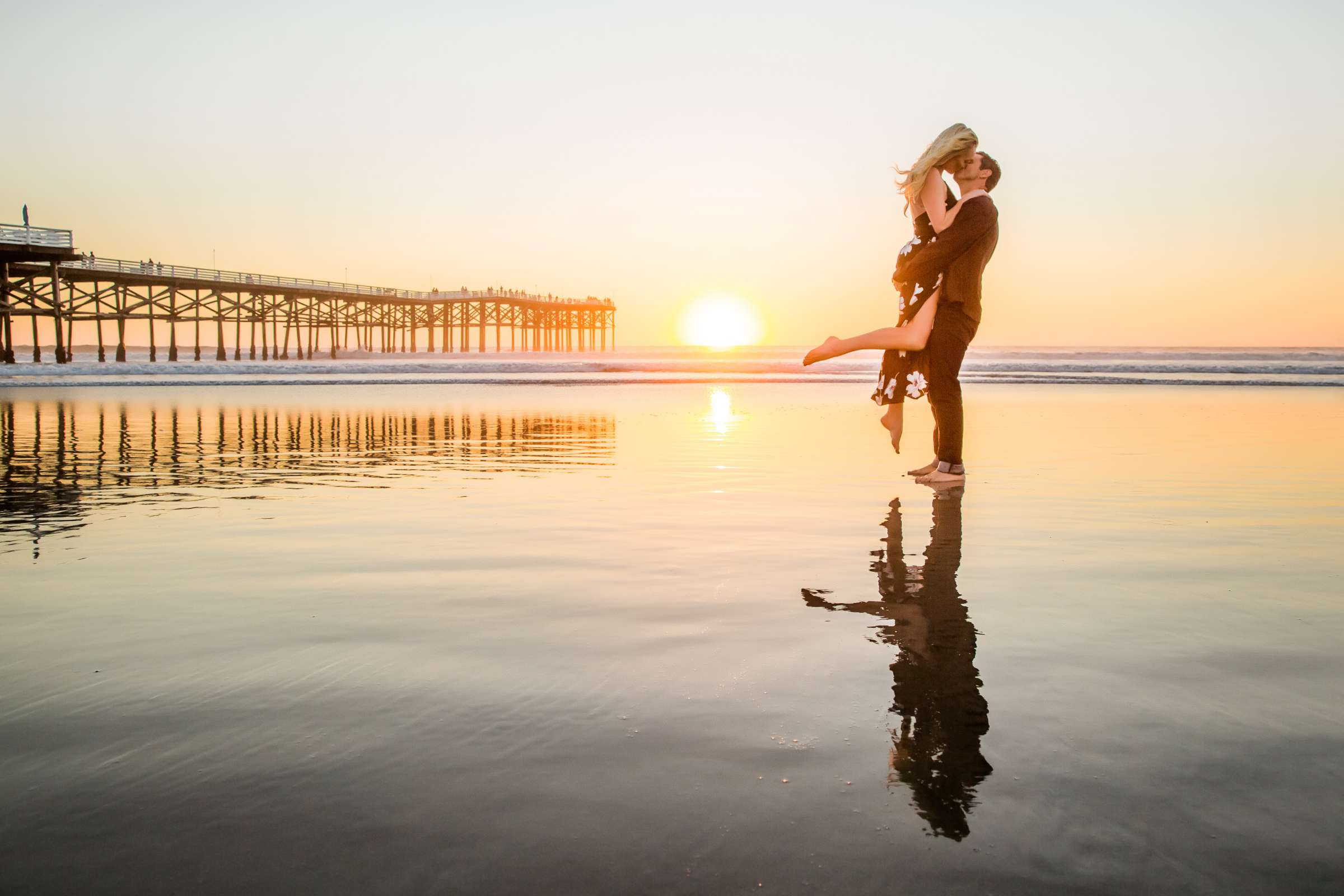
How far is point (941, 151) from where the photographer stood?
209 inches

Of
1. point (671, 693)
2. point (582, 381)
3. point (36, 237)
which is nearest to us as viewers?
point (671, 693)

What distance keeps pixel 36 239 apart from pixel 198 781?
4430cm

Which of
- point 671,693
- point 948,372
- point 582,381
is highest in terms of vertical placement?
point 582,381

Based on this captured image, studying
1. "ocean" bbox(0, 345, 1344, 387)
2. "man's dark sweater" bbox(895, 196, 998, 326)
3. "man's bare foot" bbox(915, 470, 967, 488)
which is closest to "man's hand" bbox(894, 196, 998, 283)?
"man's dark sweater" bbox(895, 196, 998, 326)

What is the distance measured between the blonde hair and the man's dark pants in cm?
74

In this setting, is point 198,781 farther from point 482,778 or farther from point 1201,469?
point 1201,469

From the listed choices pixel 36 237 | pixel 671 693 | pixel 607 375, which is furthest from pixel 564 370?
pixel 671 693

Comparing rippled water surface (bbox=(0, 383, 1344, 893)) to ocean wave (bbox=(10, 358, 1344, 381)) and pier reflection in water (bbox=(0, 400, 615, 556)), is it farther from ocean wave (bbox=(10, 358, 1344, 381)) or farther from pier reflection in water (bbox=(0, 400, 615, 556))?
ocean wave (bbox=(10, 358, 1344, 381))

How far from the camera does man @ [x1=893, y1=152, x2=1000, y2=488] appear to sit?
5.33 m

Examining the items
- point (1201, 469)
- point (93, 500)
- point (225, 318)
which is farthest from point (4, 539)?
point (225, 318)

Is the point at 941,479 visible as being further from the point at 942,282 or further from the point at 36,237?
the point at 36,237

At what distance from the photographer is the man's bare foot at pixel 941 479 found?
536 centimetres

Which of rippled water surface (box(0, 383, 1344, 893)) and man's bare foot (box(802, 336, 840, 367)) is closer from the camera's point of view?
rippled water surface (box(0, 383, 1344, 893))

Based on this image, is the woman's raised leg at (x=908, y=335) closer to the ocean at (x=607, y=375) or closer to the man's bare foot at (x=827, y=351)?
the man's bare foot at (x=827, y=351)
